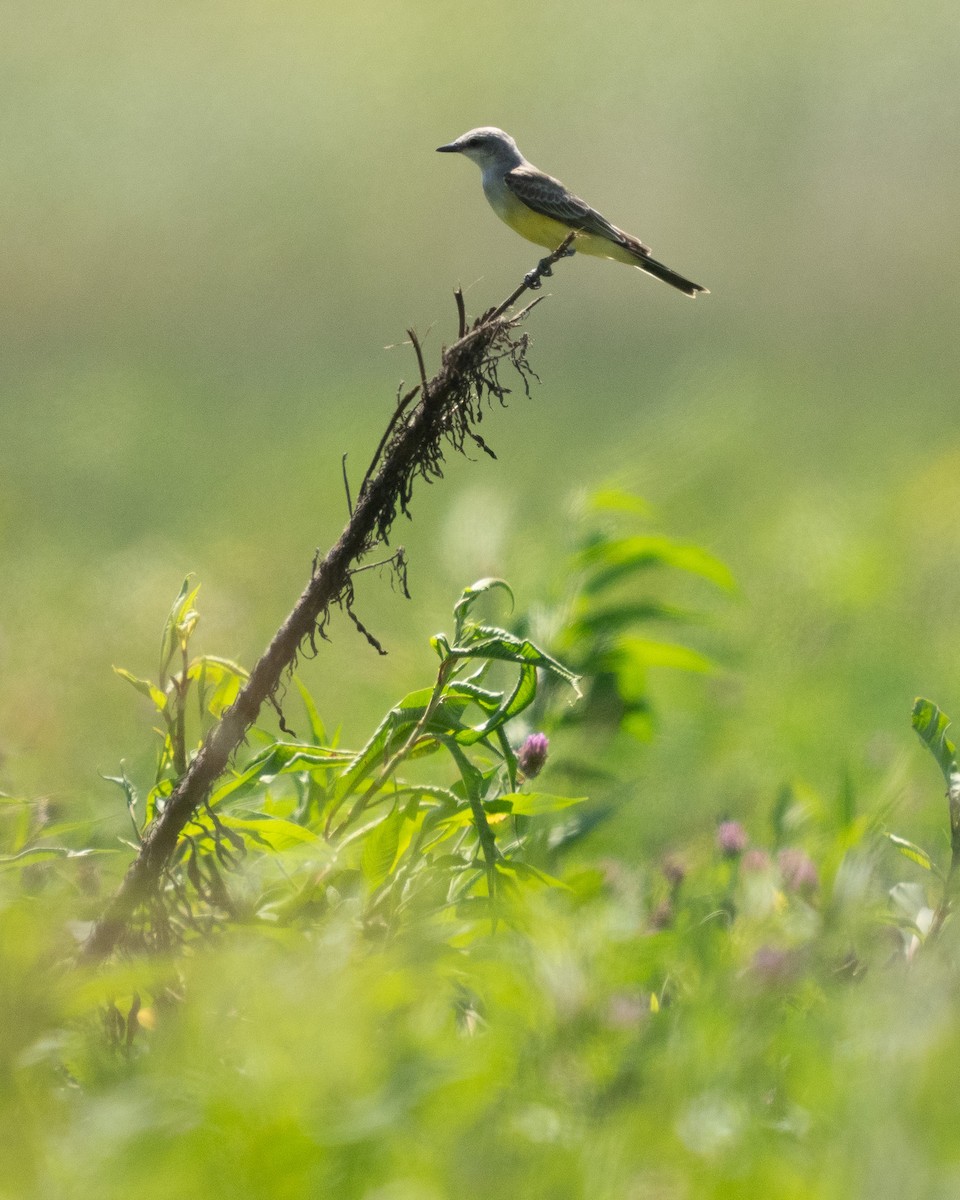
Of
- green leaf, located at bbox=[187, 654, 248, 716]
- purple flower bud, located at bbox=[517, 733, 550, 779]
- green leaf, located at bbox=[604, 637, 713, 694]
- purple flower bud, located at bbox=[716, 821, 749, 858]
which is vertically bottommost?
purple flower bud, located at bbox=[716, 821, 749, 858]

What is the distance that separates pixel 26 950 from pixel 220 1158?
0.20 metres

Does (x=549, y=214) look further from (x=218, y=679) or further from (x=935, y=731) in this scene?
(x=935, y=731)

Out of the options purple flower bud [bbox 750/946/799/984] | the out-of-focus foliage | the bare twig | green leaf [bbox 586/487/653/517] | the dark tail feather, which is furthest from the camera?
the dark tail feather

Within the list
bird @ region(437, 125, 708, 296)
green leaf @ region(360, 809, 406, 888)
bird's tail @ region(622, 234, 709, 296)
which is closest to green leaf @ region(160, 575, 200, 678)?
green leaf @ region(360, 809, 406, 888)

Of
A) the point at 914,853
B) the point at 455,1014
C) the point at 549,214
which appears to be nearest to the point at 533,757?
the point at 914,853

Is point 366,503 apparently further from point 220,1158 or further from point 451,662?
point 220,1158

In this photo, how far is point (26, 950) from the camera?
93cm

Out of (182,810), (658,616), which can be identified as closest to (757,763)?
(658,616)

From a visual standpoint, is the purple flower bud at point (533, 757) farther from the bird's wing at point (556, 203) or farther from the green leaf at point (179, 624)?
the bird's wing at point (556, 203)

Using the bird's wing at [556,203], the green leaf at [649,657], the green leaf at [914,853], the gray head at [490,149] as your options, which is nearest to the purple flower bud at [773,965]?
the green leaf at [914,853]

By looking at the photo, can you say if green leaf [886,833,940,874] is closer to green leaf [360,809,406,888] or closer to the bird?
green leaf [360,809,406,888]

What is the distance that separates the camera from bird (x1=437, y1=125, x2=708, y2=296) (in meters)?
5.61

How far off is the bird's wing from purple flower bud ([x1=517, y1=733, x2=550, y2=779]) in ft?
13.0

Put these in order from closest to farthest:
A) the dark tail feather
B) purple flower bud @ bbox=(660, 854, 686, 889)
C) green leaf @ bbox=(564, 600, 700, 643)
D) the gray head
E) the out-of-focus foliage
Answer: the out-of-focus foliage < purple flower bud @ bbox=(660, 854, 686, 889) < green leaf @ bbox=(564, 600, 700, 643) < the dark tail feather < the gray head
